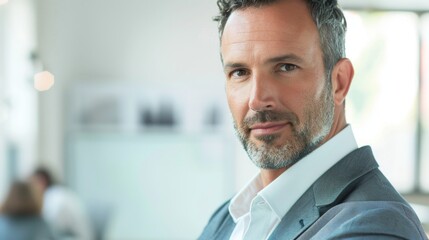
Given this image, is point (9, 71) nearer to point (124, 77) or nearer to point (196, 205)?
point (124, 77)

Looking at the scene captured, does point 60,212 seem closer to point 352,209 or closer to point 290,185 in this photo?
point 290,185

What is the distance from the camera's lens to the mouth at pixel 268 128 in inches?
45.3

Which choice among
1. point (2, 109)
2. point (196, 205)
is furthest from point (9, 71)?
point (196, 205)

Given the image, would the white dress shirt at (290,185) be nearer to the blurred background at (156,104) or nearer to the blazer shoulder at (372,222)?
the blazer shoulder at (372,222)

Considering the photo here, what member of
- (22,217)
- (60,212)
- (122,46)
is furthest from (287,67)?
(122,46)

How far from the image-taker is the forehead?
1.15 m

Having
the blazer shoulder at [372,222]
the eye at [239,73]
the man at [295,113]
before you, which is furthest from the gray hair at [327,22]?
the blazer shoulder at [372,222]

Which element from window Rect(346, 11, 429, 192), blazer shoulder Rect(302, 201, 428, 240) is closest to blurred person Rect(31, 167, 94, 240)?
window Rect(346, 11, 429, 192)

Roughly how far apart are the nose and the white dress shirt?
12 centimetres

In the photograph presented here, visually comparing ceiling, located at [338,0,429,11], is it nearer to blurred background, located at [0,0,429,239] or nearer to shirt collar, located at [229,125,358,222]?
blurred background, located at [0,0,429,239]

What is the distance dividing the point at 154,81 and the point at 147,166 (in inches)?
32.3

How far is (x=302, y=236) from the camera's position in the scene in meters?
1.09

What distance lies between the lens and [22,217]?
5031 mm

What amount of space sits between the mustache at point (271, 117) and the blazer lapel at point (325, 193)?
0.10m
